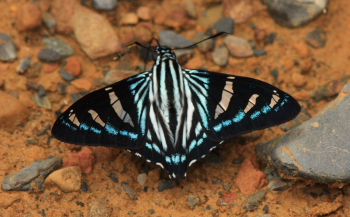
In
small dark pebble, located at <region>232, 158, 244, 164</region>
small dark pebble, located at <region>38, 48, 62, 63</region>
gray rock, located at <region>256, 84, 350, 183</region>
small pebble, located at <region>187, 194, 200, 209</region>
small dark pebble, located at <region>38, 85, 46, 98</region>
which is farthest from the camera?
small dark pebble, located at <region>38, 48, 62, 63</region>

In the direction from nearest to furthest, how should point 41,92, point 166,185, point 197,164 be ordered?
point 166,185 < point 197,164 < point 41,92

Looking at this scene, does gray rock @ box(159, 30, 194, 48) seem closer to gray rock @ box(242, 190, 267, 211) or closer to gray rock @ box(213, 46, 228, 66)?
gray rock @ box(213, 46, 228, 66)

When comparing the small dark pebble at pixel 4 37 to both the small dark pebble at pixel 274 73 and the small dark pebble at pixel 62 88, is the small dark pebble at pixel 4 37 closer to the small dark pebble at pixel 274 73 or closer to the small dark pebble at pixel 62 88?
the small dark pebble at pixel 62 88

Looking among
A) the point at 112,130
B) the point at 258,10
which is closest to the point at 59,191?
the point at 112,130

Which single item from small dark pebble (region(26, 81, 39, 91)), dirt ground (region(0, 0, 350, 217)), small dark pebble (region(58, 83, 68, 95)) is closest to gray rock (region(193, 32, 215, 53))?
dirt ground (region(0, 0, 350, 217))

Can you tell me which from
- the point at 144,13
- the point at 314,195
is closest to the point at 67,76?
the point at 144,13

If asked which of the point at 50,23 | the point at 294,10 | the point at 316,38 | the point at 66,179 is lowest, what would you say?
the point at 66,179

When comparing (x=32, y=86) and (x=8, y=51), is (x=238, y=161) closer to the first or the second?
(x=32, y=86)
